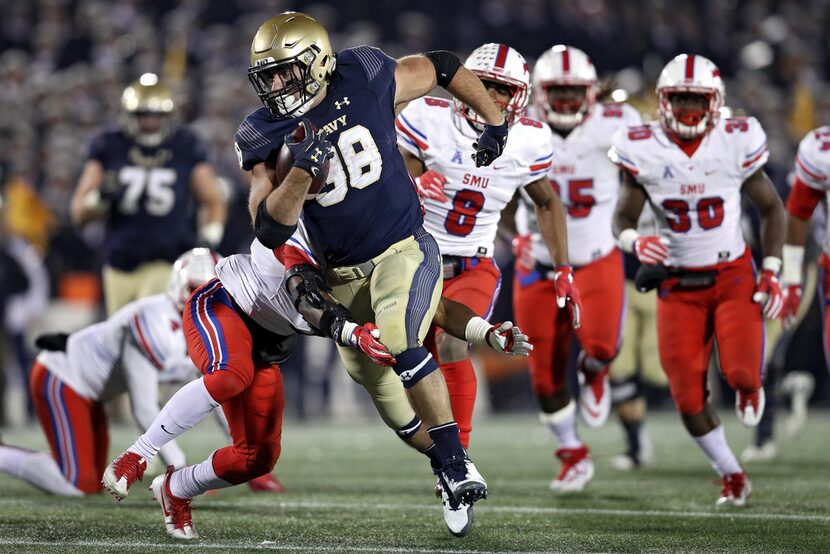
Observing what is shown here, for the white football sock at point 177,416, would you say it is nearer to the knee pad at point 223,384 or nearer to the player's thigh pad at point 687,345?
the knee pad at point 223,384

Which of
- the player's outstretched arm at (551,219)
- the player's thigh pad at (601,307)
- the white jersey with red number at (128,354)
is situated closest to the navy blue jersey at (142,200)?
the white jersey with red number at (128,354)

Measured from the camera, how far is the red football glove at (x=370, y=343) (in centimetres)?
407

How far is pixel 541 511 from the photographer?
516cm

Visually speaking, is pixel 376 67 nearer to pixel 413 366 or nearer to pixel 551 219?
pixel 413 366

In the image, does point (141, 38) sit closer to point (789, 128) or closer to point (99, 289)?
point (99, 289)

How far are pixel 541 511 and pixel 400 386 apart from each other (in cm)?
111

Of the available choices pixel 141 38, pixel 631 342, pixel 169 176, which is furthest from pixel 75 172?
pixel 631 342

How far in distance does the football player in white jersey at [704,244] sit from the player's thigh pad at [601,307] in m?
0.60

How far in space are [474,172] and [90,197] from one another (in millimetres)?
2618

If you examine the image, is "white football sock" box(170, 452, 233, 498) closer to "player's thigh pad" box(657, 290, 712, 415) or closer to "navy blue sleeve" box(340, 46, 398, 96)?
"navy blue sleeve" box(340, 46, 398, 96)

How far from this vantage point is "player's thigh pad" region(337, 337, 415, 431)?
433 centimetres

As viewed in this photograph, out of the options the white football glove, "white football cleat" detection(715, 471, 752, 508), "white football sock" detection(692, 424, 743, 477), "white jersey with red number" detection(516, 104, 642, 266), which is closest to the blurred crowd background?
"white jersey with red number" detection(516, 104, 642, 266)

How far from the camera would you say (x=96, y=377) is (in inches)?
226

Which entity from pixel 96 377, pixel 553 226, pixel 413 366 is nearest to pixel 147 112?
pixel 96 377
